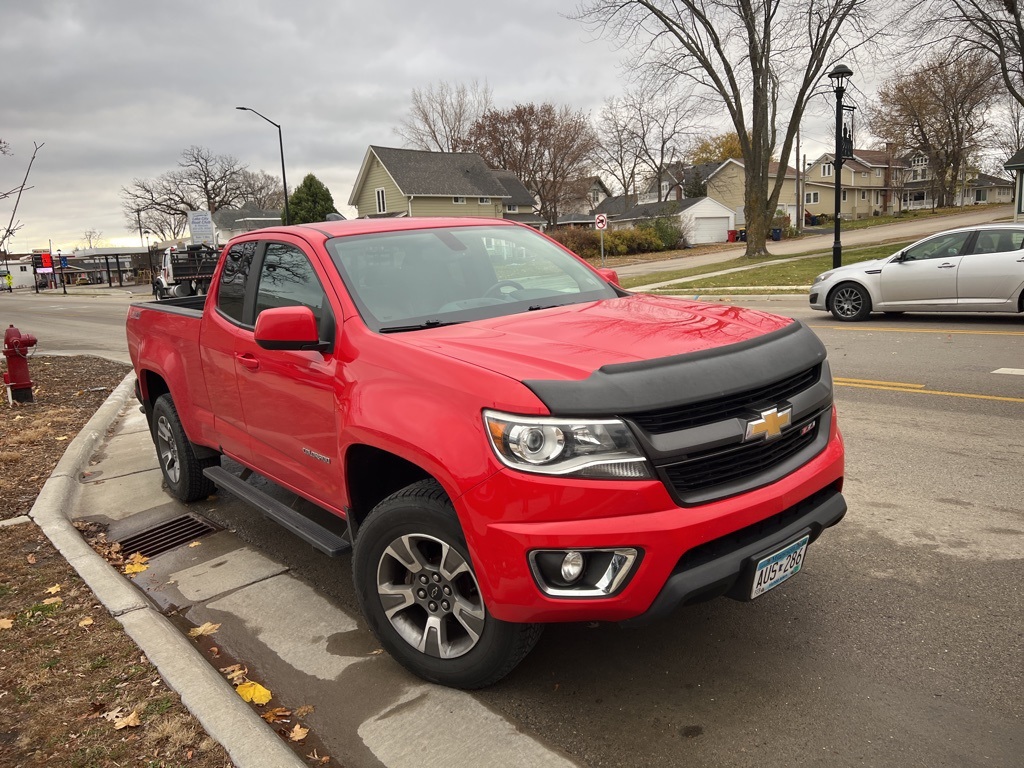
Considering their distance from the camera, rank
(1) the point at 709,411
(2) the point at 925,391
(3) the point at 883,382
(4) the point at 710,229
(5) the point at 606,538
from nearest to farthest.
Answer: (5) the point at 606,538 → (1) the point at 709,411 → (2) the point at 925,391 → (3) the point at 883,382 → (4) the point at 710,229

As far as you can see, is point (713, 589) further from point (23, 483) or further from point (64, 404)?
point (64, 404)

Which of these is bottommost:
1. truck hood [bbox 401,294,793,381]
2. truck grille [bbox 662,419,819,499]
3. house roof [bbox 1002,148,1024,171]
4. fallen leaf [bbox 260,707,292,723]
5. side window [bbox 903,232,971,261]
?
fallen leaf [bbox 260,707,292,723]

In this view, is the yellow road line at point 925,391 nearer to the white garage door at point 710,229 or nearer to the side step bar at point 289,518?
the side step bar at point 289,518

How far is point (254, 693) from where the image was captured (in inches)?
124

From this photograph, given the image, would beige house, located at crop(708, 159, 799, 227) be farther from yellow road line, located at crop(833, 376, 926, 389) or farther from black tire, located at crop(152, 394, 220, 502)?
black tire, located at crop(152, 394, 220, 502)

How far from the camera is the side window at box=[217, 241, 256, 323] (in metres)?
4.41

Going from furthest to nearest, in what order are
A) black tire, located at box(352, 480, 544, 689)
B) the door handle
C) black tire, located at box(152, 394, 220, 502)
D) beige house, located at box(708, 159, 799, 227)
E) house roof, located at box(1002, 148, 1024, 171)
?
beige house, located at box(708, 159, 799, 227), house roof, located at box(1002, 148, 1024, 171), black tire, located at box(152, 394, 220, 502), the door handle, black tire, located at box(352, 480, 544, 689)

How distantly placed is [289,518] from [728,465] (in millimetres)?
2314

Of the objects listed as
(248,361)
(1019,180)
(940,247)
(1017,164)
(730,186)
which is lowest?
(248,361)

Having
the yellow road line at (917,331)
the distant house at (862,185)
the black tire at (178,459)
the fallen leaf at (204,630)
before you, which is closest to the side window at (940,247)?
the yellow road line at (917,331)

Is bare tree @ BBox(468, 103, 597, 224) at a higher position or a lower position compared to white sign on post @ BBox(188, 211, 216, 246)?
higher

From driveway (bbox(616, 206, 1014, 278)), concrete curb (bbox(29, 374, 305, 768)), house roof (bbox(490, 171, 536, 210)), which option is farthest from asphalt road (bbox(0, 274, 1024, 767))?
house roof (bbox(490, 171, 536, 210))

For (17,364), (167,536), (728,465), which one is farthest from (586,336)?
(17,364)

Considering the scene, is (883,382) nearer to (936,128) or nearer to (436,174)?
(436,174)
